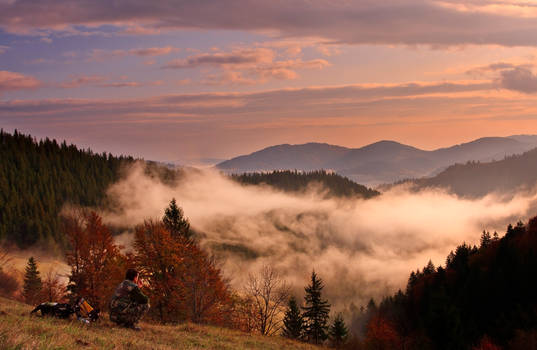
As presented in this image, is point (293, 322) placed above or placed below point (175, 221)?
below

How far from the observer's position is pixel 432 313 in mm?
47062

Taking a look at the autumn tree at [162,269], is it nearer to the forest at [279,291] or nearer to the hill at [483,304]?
the forest at [279,291]

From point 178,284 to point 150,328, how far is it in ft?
67.7

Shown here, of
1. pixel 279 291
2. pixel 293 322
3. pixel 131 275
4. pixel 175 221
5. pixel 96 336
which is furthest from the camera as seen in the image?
pixel 293 322

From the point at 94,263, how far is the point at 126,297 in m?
27.9

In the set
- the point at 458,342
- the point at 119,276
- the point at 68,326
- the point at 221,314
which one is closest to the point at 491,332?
the point at 458,342

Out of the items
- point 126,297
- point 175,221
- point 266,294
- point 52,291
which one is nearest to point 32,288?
point 52,291

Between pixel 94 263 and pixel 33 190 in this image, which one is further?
pixel 33 190

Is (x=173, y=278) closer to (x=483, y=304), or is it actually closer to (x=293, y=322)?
(x=293, y=322)

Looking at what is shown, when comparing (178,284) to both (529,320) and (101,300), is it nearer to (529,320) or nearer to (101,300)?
(101,300)

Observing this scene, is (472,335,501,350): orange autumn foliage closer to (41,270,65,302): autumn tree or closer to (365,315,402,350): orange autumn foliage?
(365,315,402,350): orange autumn foliage

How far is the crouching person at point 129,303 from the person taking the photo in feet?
51.4

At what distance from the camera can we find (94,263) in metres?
40.9

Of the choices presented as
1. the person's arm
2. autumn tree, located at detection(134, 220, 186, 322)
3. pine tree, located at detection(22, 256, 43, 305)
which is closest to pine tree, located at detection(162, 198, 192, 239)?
autumn tree, located at detection(134, 220, 186, 322)
